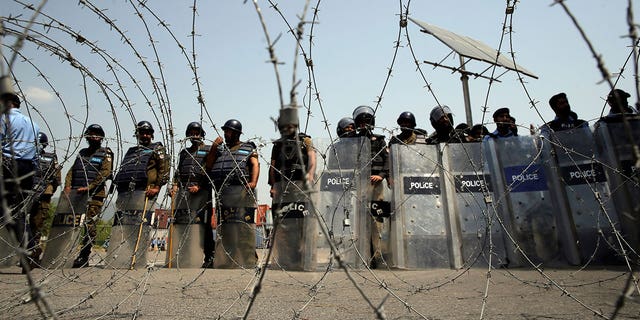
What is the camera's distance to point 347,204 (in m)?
4.39

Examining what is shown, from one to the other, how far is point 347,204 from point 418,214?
0.87 m

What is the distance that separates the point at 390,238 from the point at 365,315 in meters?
2.58

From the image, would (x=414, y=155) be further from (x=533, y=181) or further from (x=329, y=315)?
(x=329, y=315)

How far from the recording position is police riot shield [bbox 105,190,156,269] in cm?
447

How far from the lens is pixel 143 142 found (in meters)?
5.67

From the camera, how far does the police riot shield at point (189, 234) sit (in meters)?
4.83

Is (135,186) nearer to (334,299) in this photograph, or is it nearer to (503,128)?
(334,299)

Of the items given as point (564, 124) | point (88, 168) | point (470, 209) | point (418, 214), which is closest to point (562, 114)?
point (564, 124)

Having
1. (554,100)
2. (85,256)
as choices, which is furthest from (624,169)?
(85,256)

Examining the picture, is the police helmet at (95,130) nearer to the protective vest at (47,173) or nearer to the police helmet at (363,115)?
the protective vest at (47,173)

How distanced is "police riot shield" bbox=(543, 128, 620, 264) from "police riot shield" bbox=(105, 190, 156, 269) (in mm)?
4810

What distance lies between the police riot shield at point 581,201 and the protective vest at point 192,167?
436 centimetres

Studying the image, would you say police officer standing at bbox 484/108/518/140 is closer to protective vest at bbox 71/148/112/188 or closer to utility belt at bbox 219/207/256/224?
utility belt at bbox 219/207/256/224

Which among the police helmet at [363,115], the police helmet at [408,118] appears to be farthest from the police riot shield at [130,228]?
the police helmet at [408,118]
